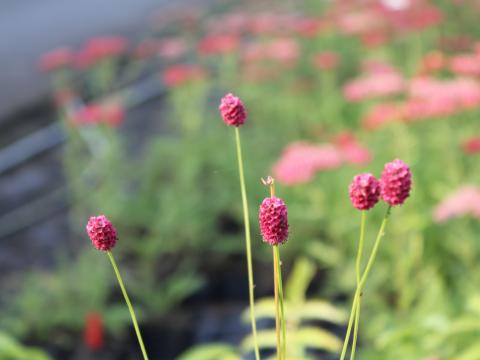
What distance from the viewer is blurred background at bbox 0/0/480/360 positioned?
2.56 meters

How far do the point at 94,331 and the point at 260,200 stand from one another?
3.16ft

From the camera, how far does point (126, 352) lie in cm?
278

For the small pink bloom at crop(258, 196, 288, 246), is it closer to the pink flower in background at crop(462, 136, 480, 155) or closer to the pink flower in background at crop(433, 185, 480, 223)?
the pink flower in background at crop(433, 185, 480, 223)

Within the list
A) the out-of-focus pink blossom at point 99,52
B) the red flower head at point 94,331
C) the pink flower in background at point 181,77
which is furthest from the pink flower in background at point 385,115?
the out-of-focus pink blossom at point 99,52

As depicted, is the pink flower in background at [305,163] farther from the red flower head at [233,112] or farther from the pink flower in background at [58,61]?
the red flower head at [233,112]

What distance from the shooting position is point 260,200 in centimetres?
333

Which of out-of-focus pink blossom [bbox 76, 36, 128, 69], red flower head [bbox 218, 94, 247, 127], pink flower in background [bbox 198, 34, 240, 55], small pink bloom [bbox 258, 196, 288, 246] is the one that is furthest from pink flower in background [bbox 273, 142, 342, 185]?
small pink bloom [bbox 258, 196, 288, 246]

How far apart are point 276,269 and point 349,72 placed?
3755mm

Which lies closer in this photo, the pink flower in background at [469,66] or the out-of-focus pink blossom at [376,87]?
the pink flower in background at [469,66]

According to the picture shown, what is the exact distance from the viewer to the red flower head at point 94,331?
8.76ft

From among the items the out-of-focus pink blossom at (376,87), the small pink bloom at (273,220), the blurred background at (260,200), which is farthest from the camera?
the out-of-focus pink blossom at (376,87)

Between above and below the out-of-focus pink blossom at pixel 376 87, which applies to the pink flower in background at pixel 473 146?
below

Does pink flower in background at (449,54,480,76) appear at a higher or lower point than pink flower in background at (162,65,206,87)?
lower

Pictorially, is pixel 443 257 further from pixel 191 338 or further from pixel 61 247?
pixel 61 247
